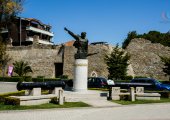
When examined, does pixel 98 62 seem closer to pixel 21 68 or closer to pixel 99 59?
pixel 99 59

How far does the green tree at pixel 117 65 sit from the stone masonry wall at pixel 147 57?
3703 mm

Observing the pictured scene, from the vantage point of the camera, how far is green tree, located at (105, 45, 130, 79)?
41344mm

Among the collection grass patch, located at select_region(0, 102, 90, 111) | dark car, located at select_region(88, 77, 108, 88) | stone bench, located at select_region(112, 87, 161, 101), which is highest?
dark car, located at select_region(88, 77, 108, 88)

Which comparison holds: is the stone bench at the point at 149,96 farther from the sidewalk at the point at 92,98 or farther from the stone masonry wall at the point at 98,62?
the stone masonry wall at the point at 98,62

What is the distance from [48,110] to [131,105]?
199 inches

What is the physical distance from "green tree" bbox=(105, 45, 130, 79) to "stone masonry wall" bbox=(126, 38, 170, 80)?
12.1 ft

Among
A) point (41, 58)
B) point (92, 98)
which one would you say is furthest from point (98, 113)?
point (41, 58)

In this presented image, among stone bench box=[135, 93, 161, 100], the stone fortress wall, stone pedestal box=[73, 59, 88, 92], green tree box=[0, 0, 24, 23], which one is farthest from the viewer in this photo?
the stone fortress wall

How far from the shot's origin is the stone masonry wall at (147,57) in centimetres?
4422

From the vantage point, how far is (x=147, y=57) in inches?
1785

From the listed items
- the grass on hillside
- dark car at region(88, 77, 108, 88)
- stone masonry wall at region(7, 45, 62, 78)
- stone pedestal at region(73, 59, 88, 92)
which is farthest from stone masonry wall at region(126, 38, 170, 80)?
the grass on hillside

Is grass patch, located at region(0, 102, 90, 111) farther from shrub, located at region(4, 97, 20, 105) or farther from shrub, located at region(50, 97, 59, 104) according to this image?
shrub, located at region(50, 97, 59, 104)

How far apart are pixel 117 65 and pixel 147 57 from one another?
6.03 metres

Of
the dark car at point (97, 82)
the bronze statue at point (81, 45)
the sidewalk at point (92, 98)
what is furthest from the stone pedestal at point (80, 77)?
the dark car at point (97, 82)
